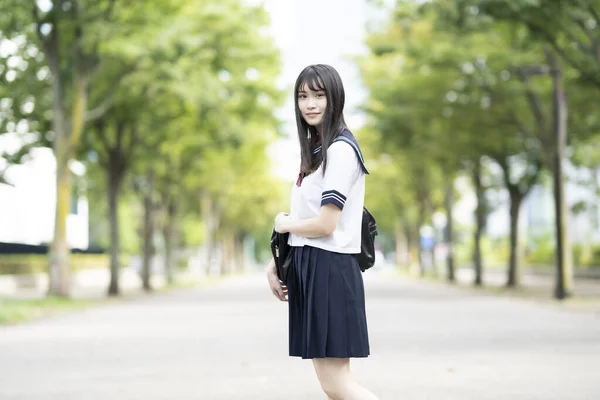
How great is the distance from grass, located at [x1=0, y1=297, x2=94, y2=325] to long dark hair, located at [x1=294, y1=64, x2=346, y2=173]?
13867 millimetres

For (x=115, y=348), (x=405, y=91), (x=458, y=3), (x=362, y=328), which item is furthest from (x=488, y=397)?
(x=405, y=91)

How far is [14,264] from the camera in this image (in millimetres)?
36750

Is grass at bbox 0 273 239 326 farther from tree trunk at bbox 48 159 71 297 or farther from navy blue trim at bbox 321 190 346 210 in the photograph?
navy blue trim at bbox 321 190 346 210

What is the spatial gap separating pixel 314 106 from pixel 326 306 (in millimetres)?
721

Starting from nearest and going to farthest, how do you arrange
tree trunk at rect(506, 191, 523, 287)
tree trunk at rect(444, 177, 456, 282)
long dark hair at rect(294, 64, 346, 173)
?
long dark hair at rect(294, 64, 346, 173), tree trunk at rect(506, 191, 523, 287), tree trunk at rect(444, 177, 456, 282)

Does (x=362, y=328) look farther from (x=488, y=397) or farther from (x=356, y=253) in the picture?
(x=488, y=397)

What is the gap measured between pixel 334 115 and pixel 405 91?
25.8 metres

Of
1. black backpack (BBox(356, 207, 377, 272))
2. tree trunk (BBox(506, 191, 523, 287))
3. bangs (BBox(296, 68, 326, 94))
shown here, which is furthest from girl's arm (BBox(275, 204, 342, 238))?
tree trunk (BBox(506, 191, 523, 287))

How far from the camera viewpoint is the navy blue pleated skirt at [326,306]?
3.88m

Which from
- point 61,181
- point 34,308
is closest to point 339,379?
point 34,308

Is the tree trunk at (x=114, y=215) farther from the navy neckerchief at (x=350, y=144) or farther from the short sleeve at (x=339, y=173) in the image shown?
the short sleeve at (x=339, y=173)

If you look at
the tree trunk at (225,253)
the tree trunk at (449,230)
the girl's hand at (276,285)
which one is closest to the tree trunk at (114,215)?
the tree trunk at (449,230)

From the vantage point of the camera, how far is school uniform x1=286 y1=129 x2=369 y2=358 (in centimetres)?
387

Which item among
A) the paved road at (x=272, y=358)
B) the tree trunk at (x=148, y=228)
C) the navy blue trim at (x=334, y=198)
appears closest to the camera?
the navy blue trim at (x=334, y=198)
